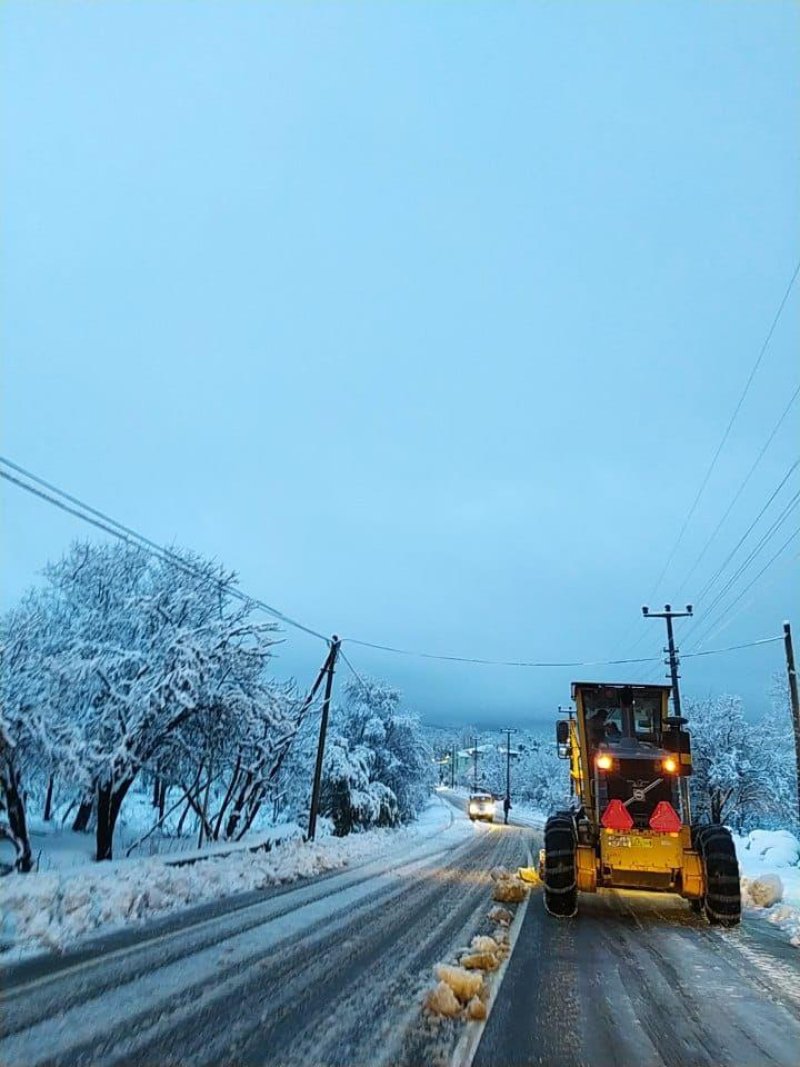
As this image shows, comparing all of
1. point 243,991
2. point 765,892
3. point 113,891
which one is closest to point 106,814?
point 113,891

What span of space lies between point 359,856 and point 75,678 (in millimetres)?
9189

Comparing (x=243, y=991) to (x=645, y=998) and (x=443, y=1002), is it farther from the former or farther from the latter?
(x=645, y=998)

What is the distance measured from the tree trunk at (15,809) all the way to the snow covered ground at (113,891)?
3039 millimetres

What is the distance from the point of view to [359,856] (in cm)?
1802

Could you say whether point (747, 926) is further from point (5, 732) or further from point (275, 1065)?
point (5, 732)

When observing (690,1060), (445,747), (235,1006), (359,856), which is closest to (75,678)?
(359,856)

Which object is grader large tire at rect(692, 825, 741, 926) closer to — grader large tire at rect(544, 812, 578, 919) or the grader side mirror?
grader large tire at rect(544, 812, 578, 919)

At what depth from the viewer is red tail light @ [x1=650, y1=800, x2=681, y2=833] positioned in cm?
986

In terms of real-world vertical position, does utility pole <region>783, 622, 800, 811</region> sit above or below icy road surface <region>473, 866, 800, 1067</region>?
above

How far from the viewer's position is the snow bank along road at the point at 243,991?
4.52m

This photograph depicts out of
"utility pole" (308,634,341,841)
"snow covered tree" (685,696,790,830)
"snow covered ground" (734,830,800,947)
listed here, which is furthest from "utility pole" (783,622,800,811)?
"snow covered tree" (685,696,790,830)

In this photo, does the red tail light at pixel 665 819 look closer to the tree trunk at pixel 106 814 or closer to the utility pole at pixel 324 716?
the tree trunk at pixel 106 814

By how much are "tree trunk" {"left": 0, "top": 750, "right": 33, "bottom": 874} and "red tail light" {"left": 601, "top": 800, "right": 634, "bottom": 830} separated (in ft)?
36.7

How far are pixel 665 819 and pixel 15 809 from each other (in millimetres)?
12521
